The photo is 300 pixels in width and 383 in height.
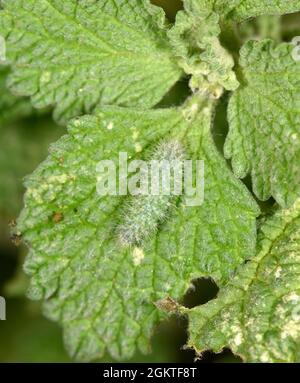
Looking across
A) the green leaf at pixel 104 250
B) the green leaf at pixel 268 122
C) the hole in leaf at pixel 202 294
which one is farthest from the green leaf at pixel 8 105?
the hole in leaf at pixel 202 294

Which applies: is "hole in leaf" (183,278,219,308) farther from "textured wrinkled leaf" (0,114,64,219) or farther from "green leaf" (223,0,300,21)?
"green leaf" (223,0,300,21)

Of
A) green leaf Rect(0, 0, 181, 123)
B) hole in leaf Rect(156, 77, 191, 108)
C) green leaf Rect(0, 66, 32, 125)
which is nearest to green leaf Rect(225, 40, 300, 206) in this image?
green leaf Rect(0, 0, 181, 123)

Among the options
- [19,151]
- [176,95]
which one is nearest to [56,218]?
[176,95]

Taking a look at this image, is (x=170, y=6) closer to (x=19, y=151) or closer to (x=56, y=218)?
(x=19, y=151)

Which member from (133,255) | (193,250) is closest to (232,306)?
(193,250)

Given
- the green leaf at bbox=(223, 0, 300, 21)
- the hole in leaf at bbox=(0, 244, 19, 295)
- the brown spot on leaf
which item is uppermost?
the green leaf at bbox=(223, 0, 300, 21)

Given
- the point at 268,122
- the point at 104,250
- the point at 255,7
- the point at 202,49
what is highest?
the point at 255,7
